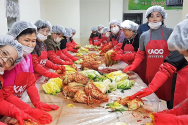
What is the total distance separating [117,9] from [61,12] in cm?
363

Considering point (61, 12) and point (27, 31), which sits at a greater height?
point (61, 12)

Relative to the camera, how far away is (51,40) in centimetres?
377

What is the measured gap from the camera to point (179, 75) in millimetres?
2246

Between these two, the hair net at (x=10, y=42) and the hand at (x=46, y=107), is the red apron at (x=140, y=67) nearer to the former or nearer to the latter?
the hand at (x=46, y=107)

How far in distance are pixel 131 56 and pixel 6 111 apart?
270cm

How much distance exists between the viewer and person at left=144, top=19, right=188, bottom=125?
4.38 feet

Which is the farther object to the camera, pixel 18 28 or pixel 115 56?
pixel 115 56

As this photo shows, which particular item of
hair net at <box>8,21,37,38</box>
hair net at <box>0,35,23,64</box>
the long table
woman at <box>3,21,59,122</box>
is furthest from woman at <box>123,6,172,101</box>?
hair net at <box>0,35,23,64</box>

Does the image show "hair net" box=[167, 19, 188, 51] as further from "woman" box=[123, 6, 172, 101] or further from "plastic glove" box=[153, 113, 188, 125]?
"woman" box=[123, 6, 172, 101]

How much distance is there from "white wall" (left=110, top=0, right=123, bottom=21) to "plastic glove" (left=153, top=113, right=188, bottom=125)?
32.3 ft

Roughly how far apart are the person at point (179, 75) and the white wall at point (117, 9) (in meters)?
8.93

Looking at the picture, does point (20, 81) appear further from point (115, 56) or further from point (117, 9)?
point (117, 9)

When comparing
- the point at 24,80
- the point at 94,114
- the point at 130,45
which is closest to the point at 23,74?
the point at 24,80

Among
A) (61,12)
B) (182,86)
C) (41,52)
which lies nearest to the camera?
(182,86)
